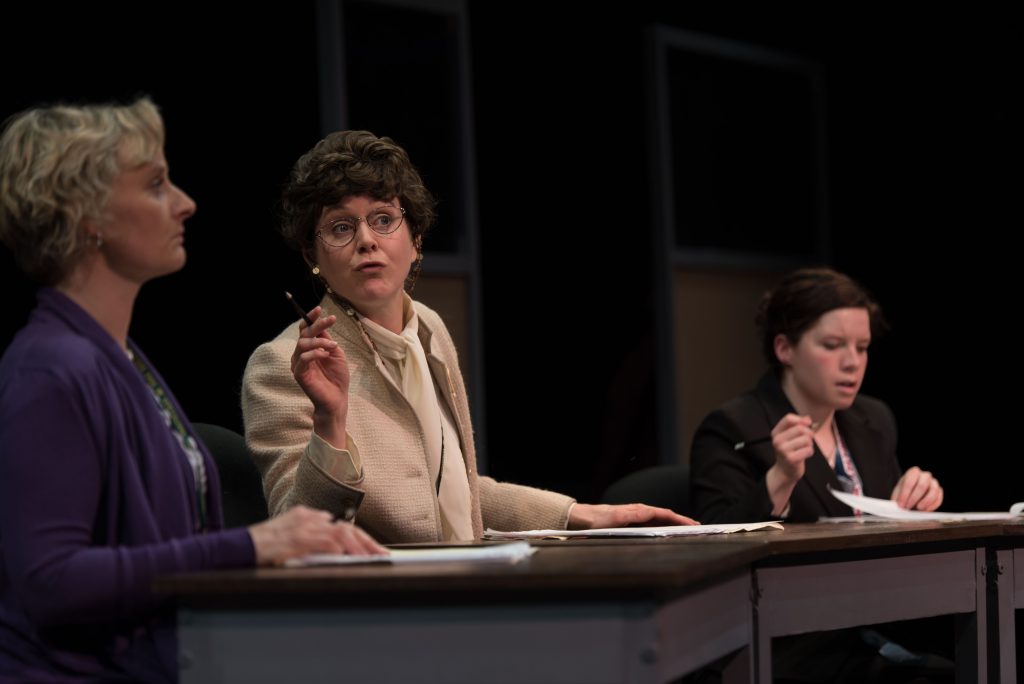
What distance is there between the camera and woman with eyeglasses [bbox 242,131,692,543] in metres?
2.56

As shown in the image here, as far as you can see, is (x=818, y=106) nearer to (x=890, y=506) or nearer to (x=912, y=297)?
(x=912, y=297)

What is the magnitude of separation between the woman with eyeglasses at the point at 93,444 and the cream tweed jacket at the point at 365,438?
44 centimetres

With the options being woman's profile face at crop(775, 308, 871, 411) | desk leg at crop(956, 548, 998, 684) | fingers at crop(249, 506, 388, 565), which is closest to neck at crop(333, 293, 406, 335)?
fingers at crop(249, 506, 388, 565)

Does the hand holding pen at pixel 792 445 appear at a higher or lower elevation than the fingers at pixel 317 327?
lower

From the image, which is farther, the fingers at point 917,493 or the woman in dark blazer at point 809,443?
the fingers at point 917,493

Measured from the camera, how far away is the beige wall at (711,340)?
5.98 metres

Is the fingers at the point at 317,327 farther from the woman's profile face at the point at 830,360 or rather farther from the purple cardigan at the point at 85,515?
the woman's profile face at the point at 830,360

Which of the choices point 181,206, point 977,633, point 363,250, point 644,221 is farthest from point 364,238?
point 644,221

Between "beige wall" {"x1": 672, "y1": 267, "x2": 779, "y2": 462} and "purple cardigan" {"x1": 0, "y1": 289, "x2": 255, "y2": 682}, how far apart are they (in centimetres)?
418

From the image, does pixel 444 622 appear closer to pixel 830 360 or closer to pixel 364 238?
pixel 364 238

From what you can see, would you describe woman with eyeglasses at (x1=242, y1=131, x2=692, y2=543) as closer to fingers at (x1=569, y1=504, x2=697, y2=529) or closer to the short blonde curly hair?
fingers at (x1=569, y1=504, x2=697, y2=529)

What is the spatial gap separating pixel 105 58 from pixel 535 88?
6.72 feet

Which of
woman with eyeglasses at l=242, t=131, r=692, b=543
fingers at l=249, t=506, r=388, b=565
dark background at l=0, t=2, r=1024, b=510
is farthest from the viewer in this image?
dark background at l=0, t=2, r=1024, b=510

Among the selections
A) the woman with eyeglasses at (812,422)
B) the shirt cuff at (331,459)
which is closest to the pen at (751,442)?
the woman with eyeglasses at (812,422)
